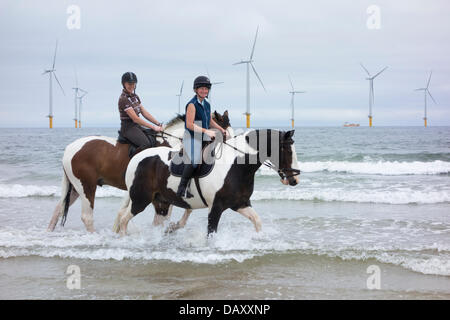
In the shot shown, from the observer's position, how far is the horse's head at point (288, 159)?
20.3ft

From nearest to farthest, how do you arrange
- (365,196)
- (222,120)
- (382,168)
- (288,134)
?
1. (288,134)
2. (222,120)
3. (365,196)
4. (382,168)

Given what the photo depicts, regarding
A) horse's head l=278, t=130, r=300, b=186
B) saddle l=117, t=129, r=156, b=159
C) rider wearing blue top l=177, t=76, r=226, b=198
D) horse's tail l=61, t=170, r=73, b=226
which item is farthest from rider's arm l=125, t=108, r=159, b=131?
horse's head l=278, t=130, r=300, b=186

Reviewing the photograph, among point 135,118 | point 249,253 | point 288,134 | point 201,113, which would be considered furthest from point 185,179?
point 135,118

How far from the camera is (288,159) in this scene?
6219 mm

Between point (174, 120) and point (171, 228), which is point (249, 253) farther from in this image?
point (174, 120)

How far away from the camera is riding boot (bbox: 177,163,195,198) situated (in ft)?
20.6

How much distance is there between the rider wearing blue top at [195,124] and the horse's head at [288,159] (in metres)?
1.11

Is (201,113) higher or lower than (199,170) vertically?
higher

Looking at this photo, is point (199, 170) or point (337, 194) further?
point (337, 194)

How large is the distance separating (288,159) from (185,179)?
1.56 meters

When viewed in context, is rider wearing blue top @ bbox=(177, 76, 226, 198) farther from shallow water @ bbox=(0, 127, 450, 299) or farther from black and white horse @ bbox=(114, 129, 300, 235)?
shallow water @ bbox=(0, 127, 450, 299)

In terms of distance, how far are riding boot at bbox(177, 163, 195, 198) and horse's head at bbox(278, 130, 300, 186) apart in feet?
4.34
